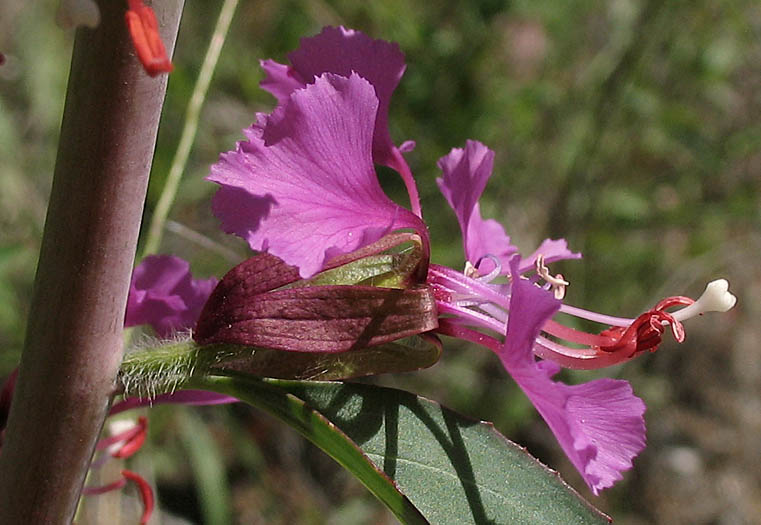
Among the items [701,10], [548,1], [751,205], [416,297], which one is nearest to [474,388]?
[751,205]

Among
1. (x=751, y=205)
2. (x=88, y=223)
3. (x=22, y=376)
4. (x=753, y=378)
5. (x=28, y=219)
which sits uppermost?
(x=88, y=223)

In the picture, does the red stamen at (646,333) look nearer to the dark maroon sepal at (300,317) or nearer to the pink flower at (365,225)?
the pink flower at (365,225)

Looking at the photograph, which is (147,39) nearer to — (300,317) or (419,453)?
(300,317)

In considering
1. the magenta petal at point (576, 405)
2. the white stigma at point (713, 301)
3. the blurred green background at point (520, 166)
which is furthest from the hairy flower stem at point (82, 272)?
the blurred green background at point (520, 166)

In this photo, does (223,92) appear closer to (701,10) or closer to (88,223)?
(701,10)

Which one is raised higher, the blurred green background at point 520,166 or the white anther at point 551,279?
the white anther at point 551,279

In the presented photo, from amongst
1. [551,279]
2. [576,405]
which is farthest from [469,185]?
[576,405]
